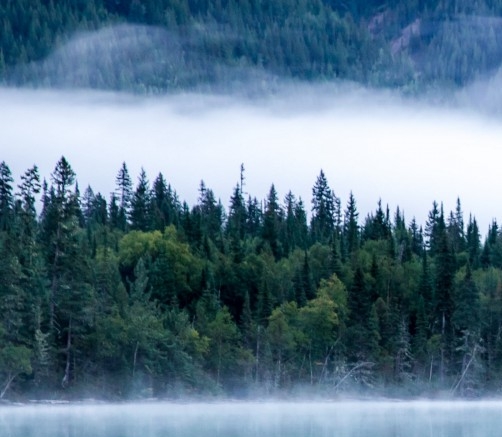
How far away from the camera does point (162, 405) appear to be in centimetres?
11206

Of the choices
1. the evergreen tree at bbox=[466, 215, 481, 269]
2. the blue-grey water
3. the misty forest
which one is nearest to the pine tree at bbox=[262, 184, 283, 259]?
the misty forest

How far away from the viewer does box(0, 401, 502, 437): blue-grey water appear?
7394 cm

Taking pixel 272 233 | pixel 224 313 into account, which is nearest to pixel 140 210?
pixel 272 233

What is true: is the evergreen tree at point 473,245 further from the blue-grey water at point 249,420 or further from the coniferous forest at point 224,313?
the blue-grey water at point 249,420

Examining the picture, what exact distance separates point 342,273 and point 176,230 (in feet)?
66.1

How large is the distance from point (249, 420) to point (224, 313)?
44.5 meters

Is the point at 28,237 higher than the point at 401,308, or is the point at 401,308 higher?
the point at 28,237

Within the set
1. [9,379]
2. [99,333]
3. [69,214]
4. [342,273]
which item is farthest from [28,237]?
[342,273]

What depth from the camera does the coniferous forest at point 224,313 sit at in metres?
111

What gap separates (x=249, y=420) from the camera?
8812cm

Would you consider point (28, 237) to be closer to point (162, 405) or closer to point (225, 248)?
point (162, 405)

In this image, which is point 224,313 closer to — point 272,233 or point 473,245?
point 272,233

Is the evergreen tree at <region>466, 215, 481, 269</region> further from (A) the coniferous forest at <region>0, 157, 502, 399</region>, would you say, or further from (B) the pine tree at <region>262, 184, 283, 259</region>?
(B) the pine tree at <region>262, 184, 283, 259</region>

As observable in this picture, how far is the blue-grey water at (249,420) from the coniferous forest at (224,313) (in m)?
4.49
